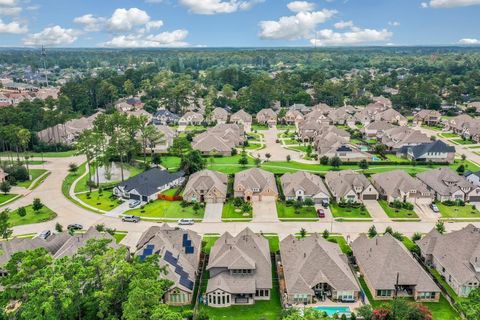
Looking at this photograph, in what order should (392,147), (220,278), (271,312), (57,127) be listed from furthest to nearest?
(57,127) < (392,147) < (220,278) < (271,312)

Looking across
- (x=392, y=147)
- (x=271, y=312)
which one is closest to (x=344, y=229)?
(x=271, y=312)

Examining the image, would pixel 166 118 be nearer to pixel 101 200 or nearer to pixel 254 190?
pixel 101 200

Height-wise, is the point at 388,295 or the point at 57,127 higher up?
the point at 57,127

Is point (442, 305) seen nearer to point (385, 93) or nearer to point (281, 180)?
point (281, 180)

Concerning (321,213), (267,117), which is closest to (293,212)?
(321,213)

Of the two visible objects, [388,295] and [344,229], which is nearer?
[388,295]

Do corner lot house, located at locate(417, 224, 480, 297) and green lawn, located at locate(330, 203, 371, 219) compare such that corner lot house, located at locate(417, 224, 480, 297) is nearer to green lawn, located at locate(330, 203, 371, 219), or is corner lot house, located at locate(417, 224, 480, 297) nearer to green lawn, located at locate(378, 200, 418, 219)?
green lawn, located at locate(378, 200, 418, 219)
